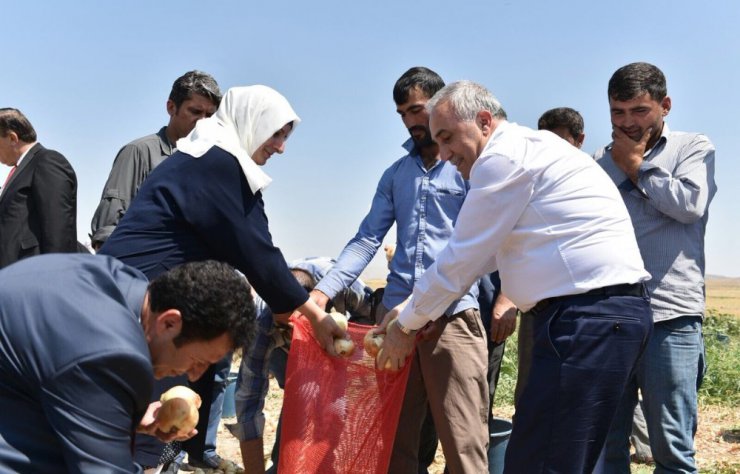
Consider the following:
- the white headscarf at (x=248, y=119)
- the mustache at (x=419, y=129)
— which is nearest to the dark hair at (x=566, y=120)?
the mustache at (x=419, y=129)

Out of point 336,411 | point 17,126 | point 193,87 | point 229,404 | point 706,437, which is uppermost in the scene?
point 193,87

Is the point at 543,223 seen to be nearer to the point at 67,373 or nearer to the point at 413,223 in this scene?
the point at 413,223

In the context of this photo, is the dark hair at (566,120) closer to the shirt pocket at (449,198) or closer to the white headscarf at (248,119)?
the shirt pocket at (449,198)

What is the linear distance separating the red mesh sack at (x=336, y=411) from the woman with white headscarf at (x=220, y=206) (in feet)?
1.41

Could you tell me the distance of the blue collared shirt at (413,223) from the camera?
3928 mm

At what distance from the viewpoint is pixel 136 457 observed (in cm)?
297

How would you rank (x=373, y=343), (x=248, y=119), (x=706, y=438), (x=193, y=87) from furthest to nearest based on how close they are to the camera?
1. (x=706, y=438)
2. (x=193, y=87)
3. (x=373, y=343)
4. (x=248, y=119)

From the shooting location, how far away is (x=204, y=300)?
202 centimetres

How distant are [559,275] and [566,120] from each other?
2.26m

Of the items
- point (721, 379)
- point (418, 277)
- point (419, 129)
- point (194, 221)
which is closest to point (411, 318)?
point (418, 277)

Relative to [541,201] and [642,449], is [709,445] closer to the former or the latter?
[642,449]

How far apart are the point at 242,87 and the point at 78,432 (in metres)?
1.84

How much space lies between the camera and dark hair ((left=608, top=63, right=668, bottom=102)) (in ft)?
11.7

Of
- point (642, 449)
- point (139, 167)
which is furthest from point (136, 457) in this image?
point (642, 449)
